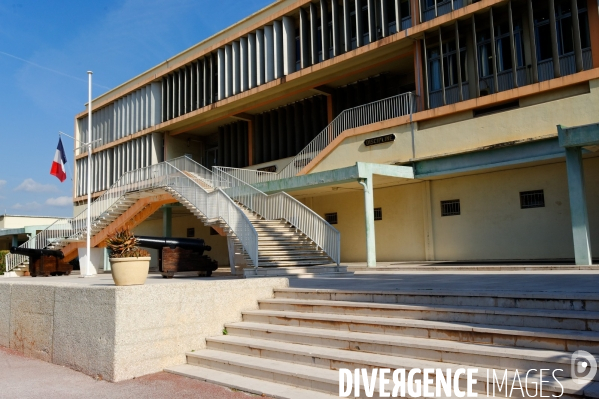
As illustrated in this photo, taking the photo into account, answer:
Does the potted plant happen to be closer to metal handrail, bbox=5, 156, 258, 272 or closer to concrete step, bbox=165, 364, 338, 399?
concrete step, bbox=165, 364, 338, 399

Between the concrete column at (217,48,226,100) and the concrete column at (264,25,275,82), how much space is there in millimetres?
3530

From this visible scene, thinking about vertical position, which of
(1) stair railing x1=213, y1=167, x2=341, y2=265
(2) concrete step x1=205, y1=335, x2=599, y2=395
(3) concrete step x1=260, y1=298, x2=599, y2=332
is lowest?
(2) concrete step x1=205, y1=335, x2=599, y2=395

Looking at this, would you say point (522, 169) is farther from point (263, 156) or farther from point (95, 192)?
point (95, 192)

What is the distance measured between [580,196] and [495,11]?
309 inches

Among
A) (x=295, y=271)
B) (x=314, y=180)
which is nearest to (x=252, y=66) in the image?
(x=314, y=180)

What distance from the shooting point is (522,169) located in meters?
17.4

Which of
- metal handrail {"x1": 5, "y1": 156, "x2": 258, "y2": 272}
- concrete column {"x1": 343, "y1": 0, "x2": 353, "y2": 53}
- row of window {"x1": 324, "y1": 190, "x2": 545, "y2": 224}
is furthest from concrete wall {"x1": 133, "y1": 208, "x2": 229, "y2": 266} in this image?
concrete column {"x1": 343, "y1": 0, "x2": 353, "y2": 53}

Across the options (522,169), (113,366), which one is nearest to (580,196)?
(522,169)

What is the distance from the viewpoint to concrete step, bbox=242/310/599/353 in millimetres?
5178

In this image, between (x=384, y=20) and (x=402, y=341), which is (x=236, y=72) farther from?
(x=402, y=341)

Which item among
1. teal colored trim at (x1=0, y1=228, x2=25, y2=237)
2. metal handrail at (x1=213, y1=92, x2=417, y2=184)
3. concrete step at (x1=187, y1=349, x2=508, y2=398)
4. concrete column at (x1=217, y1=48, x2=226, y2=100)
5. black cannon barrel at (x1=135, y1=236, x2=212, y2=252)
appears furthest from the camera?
teal colored trim at (x1=0, y1=228, x2=25, y2=237)

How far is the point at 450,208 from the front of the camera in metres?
19.4

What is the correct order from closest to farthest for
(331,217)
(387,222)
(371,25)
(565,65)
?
1. (565,65)
2. (387,222)
3. (371,25)
4. (331,217)

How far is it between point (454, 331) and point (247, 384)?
2.51 meters
